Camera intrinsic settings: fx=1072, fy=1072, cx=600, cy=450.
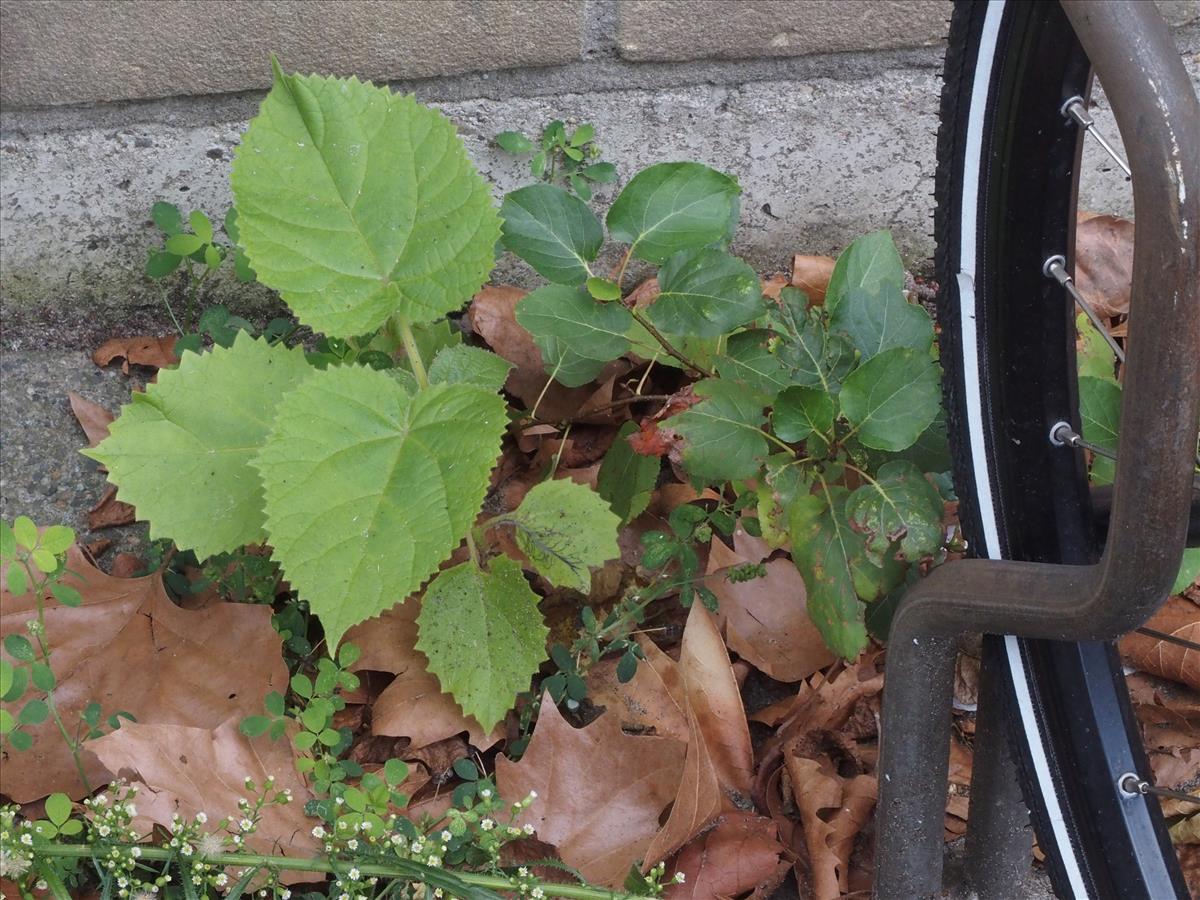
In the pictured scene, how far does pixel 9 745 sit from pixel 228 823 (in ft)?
1.18

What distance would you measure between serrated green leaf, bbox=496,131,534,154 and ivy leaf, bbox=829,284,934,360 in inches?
24.3

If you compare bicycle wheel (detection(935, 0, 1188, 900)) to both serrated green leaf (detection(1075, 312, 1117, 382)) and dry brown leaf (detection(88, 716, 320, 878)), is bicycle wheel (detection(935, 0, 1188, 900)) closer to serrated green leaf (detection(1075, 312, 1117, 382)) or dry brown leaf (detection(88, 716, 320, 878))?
serrated green leaf (detection(1075, 312, 1117, 382))

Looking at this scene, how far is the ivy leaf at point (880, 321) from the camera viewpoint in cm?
117

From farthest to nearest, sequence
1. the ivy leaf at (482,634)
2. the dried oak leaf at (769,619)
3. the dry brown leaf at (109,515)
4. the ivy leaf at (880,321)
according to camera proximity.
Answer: the dry brown leaf at (109,515), the dried oak leaf at (769,619), the ivy leaf at (482,634), the ivy leaf at (880,321)

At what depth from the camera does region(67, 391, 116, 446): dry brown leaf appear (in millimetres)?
1576

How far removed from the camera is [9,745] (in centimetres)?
130

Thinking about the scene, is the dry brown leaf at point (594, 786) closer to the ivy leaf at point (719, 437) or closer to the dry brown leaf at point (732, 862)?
the dry brown leaf at point (732, 862)

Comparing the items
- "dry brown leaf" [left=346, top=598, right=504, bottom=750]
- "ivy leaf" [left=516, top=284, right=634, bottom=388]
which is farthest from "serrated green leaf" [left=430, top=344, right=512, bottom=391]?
"dry brown leaf" [left=346, top=598, right=504, bottom=750]

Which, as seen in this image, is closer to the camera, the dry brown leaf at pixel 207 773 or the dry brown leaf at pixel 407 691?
the dry brown leaf at pixel 207 773

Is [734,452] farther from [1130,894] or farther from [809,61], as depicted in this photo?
[809,61]

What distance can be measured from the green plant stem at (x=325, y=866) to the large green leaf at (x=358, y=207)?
56 cm

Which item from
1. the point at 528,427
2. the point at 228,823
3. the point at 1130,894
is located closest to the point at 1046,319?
the point at 1130,894

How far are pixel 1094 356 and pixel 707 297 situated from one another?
45 cm

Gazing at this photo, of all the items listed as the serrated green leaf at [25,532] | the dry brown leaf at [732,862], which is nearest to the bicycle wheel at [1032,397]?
the dry brown leaf at [732,862]
